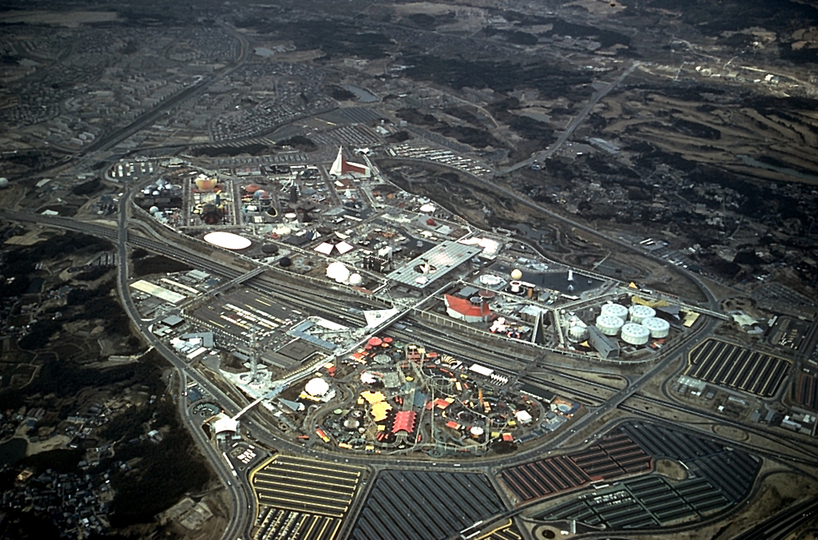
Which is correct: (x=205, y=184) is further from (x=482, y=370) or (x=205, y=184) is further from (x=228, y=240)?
(x=482, y=370)

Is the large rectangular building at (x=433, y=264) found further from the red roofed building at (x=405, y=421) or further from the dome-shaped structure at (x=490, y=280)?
the red roofed building at (x=405, y=421)

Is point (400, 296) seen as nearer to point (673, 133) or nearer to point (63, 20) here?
point (673, 133)

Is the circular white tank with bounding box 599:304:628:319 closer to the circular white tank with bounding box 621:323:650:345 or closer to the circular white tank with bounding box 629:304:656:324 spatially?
the circular white tank with bounding box 629:304:656:324

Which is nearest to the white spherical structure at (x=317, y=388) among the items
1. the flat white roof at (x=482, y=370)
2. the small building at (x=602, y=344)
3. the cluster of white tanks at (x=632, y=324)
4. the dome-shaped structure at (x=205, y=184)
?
the flat white roof at (x=482, y=370)

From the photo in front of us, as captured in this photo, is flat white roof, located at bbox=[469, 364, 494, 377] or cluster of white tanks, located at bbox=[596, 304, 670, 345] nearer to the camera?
flat white roof, located at bbox=[469, 364, 494, 377]

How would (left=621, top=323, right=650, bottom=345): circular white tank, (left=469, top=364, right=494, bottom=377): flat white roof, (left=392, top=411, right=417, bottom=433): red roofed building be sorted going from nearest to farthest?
1. (left=392, top=411, right=417, bottom=433): red roofed building
2. (left=469, top=364, right=494, bottom=377): flat white roof
3. (left=621, top=323, right=650, bottom=345): circular white tank

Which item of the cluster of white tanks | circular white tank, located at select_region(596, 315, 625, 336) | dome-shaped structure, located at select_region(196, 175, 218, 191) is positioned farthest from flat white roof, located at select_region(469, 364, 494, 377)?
dome-shaped structure, located at select_region(196, 175, 218, 191)

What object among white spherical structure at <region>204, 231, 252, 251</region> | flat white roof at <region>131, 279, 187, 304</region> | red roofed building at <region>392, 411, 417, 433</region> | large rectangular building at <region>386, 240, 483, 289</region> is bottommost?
flat white roof at <region>131, 279, 187, 304</region>

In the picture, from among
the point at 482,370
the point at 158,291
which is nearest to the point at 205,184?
the point at 158,291
